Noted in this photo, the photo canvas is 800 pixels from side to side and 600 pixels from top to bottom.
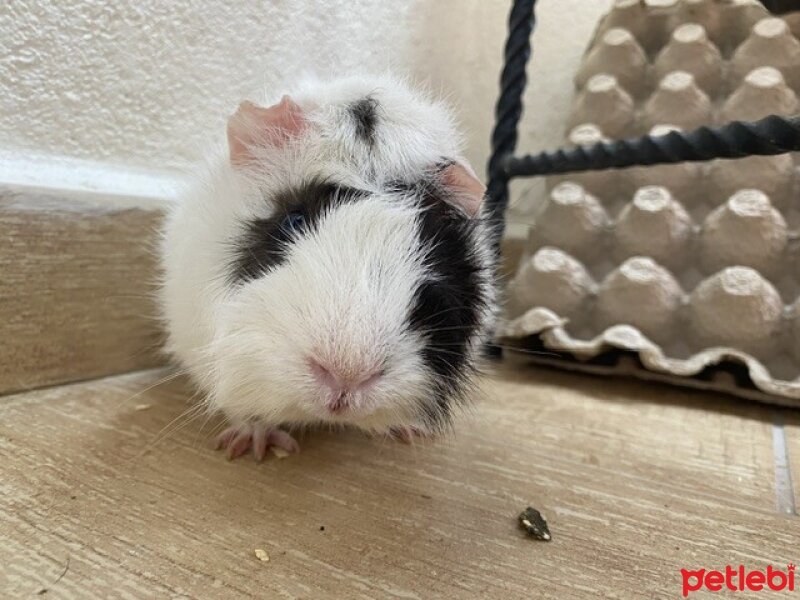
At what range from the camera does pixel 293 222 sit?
731 millimetres

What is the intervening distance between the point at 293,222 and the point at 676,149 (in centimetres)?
77

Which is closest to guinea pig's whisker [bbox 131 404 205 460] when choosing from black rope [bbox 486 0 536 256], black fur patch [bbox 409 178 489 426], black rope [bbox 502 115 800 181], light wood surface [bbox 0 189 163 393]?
light wood surface [bbox 0 189 163 393]

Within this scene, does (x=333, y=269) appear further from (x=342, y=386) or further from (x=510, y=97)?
(x=510, y=97)

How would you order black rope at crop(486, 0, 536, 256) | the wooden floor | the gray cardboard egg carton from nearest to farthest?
the wooden floor, the gray cardboard egg carton, black rope at crop(486, 0, 536, 256)

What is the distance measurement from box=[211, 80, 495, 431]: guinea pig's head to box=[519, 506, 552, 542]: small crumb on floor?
16 centimetres

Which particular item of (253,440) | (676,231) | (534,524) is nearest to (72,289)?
(253,440)

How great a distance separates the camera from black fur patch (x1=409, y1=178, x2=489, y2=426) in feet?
2.23

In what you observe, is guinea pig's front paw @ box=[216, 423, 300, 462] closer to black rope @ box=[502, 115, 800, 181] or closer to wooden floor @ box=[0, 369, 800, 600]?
wooden floor @ box=[0, 369, 800, 600]

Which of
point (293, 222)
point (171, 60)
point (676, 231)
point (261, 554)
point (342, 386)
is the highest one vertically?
point (171, 60)

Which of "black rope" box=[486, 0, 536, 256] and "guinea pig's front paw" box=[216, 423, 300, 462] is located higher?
"black rope" box=[486, 0, 536, 256]

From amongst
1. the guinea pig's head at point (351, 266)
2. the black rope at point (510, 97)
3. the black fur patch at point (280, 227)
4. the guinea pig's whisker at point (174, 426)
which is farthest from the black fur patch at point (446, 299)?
the black rope at point (510, 97)

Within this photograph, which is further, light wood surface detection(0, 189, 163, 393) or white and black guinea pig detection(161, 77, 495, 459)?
light wood surface detection(0, 189, 163, 393)

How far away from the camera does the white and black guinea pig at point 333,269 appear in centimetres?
62
